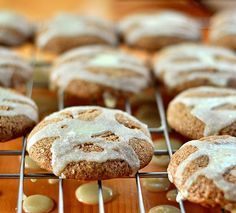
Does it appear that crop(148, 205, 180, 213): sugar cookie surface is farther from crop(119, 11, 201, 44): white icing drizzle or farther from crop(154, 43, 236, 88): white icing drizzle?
crop(119, 11, 201, 44): white icing drizzle

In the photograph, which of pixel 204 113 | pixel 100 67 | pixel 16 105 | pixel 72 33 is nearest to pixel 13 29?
pixel 72 33

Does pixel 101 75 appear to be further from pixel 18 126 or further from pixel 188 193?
pixel 188 193

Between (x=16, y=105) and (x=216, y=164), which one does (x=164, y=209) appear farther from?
(x=16, y=105)

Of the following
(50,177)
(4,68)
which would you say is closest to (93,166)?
(50,177)

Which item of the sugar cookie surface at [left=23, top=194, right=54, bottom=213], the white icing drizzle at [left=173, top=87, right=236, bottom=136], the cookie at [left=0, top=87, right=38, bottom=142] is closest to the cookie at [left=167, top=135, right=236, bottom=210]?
the white icing drizzle at [left=173, top=87, right=236, bottom=136]

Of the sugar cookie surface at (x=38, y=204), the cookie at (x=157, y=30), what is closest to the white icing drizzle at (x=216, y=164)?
the sugar cookie surface at (x=38, y=204)

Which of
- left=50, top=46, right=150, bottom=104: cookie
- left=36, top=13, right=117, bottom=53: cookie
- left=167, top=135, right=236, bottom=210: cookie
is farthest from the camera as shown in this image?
left=36, top=13, right=117, bottom=53: cookie

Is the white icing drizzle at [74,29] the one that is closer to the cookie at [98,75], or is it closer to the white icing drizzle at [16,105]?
the cookie at [98,75]
